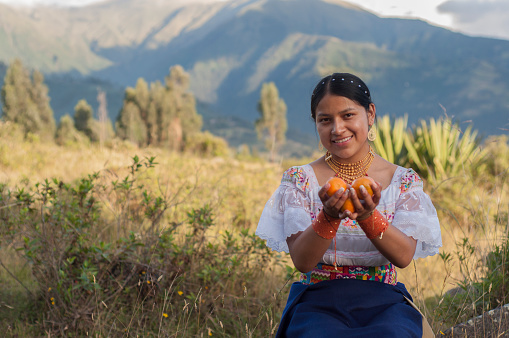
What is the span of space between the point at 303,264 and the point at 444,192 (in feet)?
21.6

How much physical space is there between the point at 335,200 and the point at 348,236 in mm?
492

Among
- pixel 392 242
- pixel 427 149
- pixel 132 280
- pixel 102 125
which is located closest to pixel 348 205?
pixel 392 242

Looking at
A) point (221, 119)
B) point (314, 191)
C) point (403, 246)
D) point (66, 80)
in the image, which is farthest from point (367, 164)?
point (66, 80)

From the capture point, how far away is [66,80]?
18062 cm

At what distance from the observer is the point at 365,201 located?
1.52 metres

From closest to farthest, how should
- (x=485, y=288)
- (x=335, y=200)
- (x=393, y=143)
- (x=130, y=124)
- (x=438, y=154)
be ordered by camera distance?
(x=335, y=200) < (x=485, y=288) < (x=438, y=154) < (x=393, y=143) < (x=130, y=124)

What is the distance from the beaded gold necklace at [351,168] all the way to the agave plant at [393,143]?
6662 mm

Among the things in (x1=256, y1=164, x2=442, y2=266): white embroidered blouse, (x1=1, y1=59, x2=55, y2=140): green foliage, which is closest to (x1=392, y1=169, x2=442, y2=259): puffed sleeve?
(x1=256, y1=164, x2=442, y2=266): white embroidered blouse

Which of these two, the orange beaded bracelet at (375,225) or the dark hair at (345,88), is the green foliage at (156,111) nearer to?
the dark hair at (345,88)

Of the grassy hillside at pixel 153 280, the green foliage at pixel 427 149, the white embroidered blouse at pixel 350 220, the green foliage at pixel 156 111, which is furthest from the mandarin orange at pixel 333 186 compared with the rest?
the green foliage at pixel 156 111

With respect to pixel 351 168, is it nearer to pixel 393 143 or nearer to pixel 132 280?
pixel 132 280

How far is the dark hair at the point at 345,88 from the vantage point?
1958 millimetres

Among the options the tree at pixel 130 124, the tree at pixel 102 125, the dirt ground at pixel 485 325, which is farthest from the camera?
the tree at pixel 130 124

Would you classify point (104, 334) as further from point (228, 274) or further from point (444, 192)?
point (444, 192)
